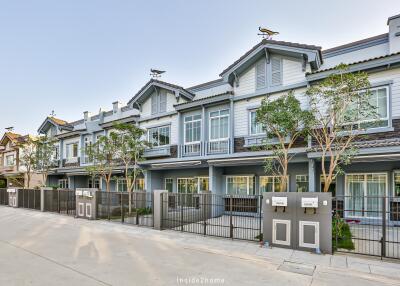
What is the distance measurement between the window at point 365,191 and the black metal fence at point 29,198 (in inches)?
759

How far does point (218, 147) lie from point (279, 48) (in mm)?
5952

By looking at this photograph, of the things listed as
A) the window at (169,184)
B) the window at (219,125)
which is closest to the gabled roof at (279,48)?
the window at (219,125)

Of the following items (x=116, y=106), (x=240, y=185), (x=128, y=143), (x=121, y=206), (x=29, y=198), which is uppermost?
(x=116, y=106)

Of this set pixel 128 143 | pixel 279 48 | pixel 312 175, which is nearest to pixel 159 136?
pixel 128 143

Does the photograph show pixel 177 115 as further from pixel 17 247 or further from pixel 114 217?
pixel 17 247

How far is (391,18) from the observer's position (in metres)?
11.9

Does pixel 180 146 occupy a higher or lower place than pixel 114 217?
higher

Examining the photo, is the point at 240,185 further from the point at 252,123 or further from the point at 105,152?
the point at 105,152

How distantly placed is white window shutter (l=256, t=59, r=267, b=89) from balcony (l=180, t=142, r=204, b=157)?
460 centimetres

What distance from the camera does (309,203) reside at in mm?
8078

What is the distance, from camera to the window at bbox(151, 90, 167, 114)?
737 inches

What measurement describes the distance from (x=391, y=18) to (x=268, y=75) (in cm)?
553

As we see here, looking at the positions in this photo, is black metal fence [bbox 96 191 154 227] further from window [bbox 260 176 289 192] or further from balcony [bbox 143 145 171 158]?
window [bbox 260 176 289 192]

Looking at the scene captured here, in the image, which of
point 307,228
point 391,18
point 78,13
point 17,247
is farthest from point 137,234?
point 391,18
